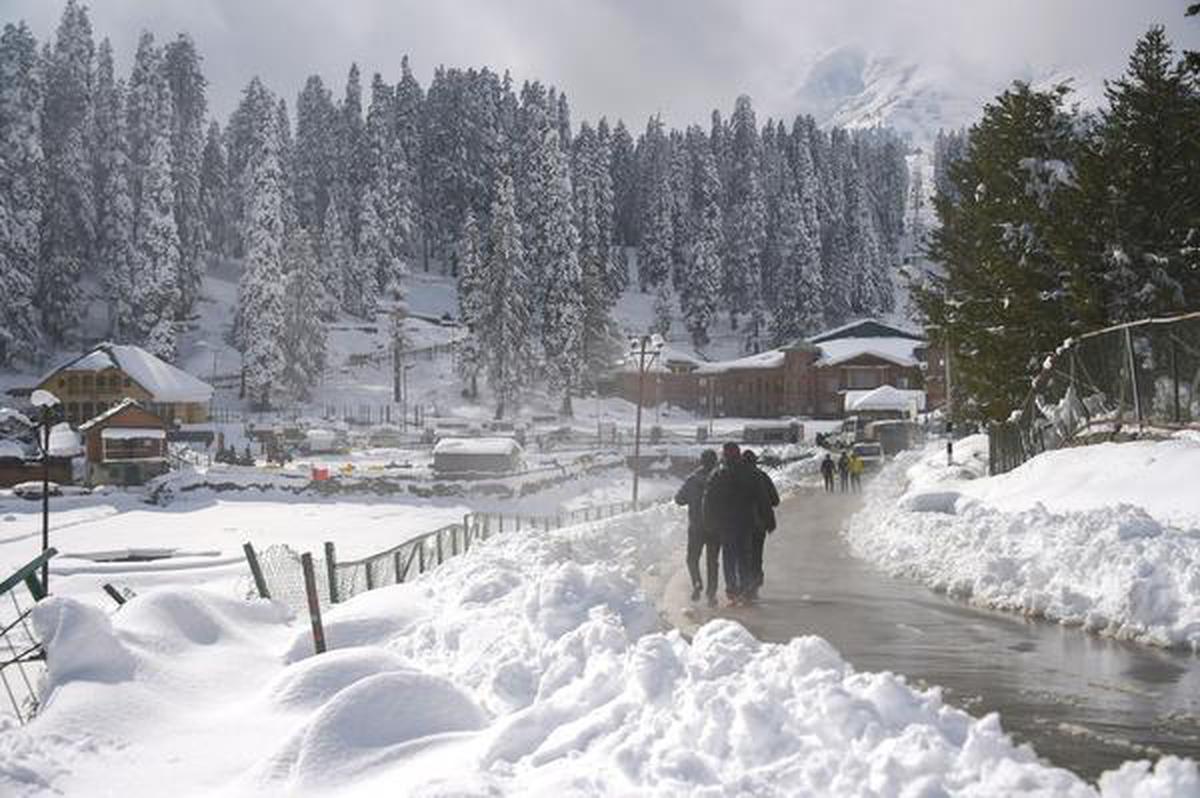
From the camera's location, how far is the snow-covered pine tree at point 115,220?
245 ft

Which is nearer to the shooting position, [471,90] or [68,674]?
[68,674]

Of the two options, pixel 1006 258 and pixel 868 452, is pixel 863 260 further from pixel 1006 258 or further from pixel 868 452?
pixel 1006 258

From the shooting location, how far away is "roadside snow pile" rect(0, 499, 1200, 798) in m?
4.88

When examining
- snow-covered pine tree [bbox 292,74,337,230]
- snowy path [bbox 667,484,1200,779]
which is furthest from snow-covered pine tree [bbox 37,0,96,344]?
snowy path [bbox 667,484,1200,779]

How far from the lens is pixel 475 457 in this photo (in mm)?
51812

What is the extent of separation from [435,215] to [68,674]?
112m

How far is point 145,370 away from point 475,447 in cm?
2471

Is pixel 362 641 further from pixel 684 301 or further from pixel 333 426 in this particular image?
pixel 684 301

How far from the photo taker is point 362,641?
35.0 ft

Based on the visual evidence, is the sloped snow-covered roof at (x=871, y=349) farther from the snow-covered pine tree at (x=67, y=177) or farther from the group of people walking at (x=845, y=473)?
the snow-covered pine tree at (x=67, y=177)

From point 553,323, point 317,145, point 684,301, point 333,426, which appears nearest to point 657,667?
point 333,426

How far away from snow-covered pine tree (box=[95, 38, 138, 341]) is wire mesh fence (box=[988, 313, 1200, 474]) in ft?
224

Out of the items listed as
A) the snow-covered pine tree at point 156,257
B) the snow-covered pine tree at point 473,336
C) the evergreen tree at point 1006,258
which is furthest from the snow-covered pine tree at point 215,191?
the evergreen tree at point 1006,258

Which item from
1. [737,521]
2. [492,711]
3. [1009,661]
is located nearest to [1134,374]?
[737,521]
